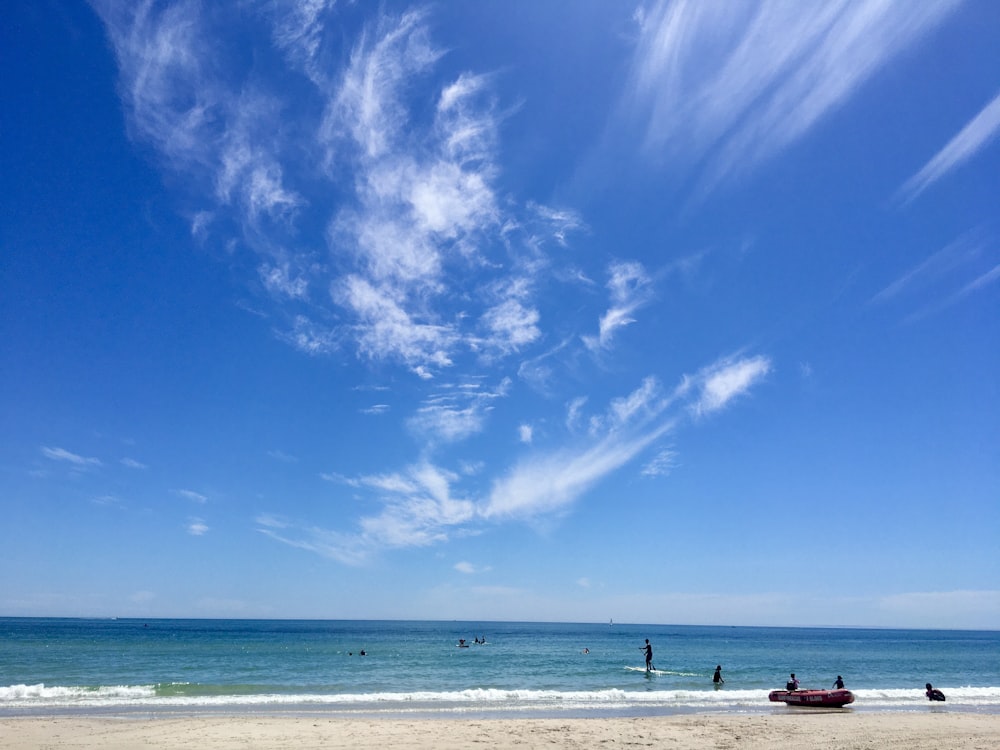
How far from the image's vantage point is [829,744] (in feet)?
59.3

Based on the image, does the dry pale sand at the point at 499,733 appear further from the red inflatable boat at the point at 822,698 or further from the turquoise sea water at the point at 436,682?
the red inflatable boat at the point at 822,698

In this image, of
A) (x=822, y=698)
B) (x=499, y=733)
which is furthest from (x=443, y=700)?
(x=822, y=698)

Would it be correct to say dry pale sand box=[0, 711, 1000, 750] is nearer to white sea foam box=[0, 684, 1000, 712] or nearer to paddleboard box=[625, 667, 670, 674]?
white sea foam box=[0, 684, 1000, 712]

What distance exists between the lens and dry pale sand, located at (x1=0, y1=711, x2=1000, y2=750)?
1733 centimetres

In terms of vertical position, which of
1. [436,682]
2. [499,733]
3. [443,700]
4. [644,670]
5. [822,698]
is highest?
[499,733]

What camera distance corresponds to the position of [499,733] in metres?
18.9

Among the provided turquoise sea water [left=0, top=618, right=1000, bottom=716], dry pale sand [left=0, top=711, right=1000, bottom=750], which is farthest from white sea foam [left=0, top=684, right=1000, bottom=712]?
dry pale sand [left=0, top=711, right=1000, bottom=750]

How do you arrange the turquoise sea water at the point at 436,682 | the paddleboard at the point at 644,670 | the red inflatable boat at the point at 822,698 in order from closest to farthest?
the turquoise sea water at the point at 436,682 < the red inflatable boat at the point at 822,698 < the paddleboard at the point at 644,670

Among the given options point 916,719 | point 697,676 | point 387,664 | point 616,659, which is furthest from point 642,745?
point 616,659

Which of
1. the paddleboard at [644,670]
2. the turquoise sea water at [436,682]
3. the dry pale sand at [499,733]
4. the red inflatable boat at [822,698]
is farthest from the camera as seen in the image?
the paddleboard at [644,670]

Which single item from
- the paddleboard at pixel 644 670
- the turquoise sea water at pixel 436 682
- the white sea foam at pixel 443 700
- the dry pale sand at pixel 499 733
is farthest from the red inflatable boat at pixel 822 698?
the paddleboard at pixel 644 670

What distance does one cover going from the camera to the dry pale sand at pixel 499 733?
17.3 metres

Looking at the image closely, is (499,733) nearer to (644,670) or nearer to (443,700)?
(443,700)

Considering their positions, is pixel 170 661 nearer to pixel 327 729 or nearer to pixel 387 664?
pixel 387 664
